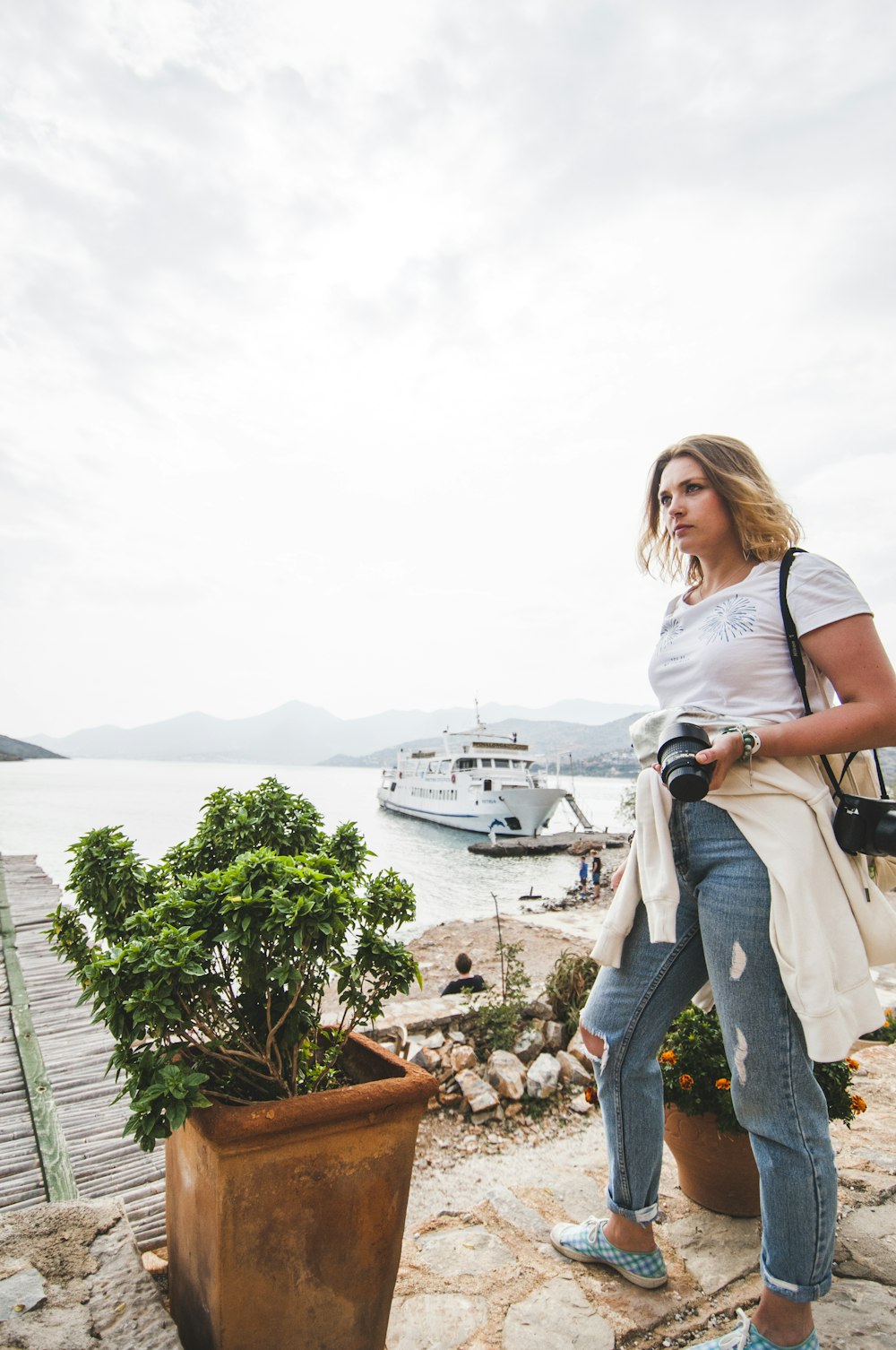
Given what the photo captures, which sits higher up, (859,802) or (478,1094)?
(859,802)

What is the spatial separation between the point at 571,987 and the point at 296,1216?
11.5ft

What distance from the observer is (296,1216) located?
1.38m

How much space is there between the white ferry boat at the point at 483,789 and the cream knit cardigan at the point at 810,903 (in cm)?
3774

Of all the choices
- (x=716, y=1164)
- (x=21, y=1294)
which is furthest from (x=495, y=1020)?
(x=21, y=1294)

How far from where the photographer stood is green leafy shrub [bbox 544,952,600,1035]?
448cm

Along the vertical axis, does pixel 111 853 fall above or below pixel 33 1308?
above

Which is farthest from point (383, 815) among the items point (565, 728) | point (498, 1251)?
point (565, 728)

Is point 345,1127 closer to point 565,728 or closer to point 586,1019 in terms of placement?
point 586,1019

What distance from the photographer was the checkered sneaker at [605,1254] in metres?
1.80

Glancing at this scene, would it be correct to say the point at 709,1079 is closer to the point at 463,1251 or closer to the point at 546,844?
the point at 463,1251

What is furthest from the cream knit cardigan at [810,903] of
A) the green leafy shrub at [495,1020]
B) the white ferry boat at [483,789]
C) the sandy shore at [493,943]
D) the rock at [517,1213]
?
the white ferry boat at [483,789]

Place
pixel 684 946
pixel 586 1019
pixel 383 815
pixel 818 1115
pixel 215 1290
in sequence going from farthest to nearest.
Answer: pixel 383 815
pixel 586 1019
pixel 684 946
pixel 818 1115
pixel 215 1290

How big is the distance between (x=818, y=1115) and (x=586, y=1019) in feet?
1.79

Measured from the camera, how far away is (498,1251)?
1998 mm
